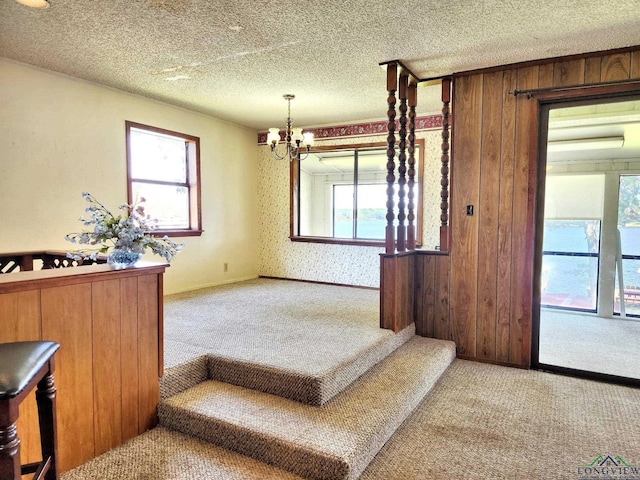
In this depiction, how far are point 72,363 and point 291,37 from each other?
254 centimetres

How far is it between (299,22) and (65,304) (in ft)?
7.39

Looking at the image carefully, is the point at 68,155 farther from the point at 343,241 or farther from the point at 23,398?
the point at 343,241

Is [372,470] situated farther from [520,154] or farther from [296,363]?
[520,154]

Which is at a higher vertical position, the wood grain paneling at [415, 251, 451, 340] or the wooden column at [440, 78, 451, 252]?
the wooden column at [440, 78, 451, 252]

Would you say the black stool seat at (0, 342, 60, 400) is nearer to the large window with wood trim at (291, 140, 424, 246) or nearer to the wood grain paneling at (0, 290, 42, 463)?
the wood grain paneling at (0, 290, 42, 463)

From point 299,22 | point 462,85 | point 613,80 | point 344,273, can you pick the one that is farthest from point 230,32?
point 344,273

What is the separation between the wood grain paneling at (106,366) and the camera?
7.05 feet

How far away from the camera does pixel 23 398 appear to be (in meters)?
1.23

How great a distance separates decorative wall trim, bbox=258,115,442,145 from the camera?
516cm

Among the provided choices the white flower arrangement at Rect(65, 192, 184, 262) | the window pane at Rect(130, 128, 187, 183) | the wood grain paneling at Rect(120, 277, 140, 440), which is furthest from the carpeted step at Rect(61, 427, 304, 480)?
the window pane at Rect(130, 128, 187, 183)

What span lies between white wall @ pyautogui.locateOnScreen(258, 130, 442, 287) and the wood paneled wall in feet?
5.12

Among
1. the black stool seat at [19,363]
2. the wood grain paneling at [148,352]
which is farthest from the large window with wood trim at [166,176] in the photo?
the black stool seat at [19,363]

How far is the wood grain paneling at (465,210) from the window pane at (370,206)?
2.19 m

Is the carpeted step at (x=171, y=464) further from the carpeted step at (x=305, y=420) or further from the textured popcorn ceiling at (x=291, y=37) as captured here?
the textured popcorn ceiling at (x=291, y=37)
